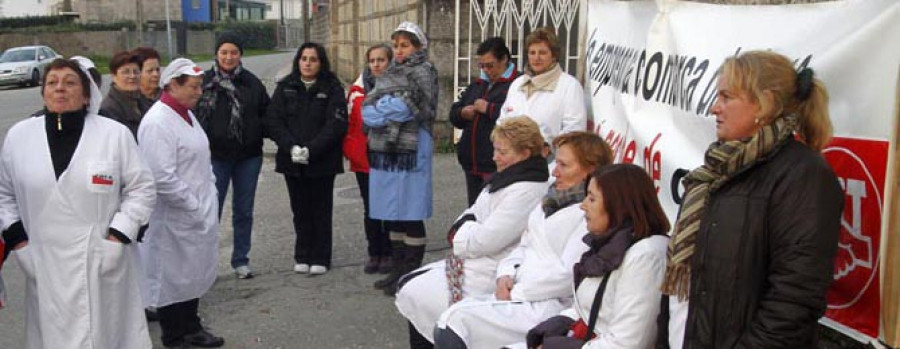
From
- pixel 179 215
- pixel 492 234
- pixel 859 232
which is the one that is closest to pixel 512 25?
pixel 179 215

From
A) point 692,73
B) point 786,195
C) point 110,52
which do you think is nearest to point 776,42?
point 692,73

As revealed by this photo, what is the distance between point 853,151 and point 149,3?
68.2 meters

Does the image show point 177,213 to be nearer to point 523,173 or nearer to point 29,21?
point 523,173

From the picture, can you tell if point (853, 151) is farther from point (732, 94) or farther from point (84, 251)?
point (84, 251)

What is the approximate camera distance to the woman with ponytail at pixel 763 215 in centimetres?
252

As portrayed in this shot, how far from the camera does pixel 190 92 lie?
5.04 metres

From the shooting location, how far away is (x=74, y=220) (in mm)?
3992

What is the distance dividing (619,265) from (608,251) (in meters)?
0.06

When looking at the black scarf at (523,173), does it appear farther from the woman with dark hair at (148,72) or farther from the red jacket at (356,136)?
the woman with dark hair at (148,72)

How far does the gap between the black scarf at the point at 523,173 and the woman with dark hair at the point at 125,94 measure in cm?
230

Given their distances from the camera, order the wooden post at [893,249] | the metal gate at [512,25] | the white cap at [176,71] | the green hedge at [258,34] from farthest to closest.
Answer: the green hedge at [258,34] → the metal gate at [512,25] → the white cap at [176,71] → the wooden post at [893,249]

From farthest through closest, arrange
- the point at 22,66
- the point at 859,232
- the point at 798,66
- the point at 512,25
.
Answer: the point at 22,66, the point at 512,25, the point at 798,66, the point at 859,232

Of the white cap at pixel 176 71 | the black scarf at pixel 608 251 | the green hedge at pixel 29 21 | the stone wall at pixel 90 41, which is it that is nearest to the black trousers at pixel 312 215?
the white cap at pixel 176 71

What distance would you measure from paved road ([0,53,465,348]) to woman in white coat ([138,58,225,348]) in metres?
0.25
